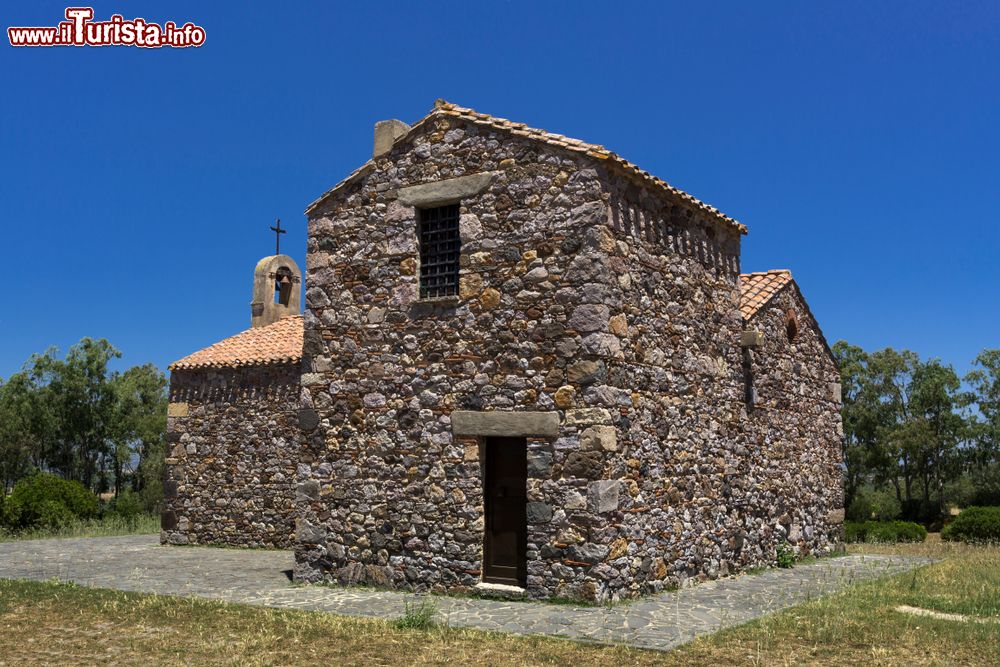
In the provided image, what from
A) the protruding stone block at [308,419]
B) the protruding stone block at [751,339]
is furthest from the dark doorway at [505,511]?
the protruding stone block at [751,339]

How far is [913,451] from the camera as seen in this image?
123 feet

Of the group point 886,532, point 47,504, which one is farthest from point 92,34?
point 886,532

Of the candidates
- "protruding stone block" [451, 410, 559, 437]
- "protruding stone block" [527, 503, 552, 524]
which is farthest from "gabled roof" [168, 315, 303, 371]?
"protruding stone block" [527, 503, 552, 524]

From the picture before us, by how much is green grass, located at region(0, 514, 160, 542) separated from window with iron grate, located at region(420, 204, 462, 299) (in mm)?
15109

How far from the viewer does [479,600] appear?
11102 mm

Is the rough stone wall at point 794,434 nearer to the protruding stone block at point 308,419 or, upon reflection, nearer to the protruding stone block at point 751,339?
the protruding stone block at point 751,339

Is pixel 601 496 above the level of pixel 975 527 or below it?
above

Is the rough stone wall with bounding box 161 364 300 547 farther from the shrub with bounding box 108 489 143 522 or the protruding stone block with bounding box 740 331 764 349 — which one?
the protruding stone block with bounding box 740 331 764 349

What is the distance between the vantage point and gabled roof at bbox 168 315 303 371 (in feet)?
61.0

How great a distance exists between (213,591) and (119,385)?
30936mm

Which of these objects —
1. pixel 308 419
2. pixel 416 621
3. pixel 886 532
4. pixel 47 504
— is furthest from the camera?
pixel 47 504

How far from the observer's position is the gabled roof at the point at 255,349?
18.6 metres

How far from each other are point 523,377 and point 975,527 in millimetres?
16558

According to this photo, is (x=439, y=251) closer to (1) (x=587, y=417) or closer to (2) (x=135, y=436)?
(1) (x=587, y=417)
